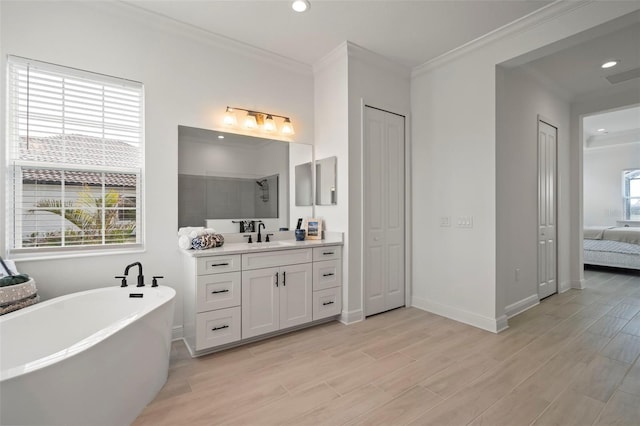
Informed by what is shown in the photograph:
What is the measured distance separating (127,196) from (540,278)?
190 inches

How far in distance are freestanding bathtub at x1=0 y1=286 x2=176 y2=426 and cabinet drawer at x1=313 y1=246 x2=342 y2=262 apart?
140 centimetres

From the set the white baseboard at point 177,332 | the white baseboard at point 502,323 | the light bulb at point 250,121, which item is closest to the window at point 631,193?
the white baseboard at point 502,323

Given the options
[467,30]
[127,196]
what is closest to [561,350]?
[467,30]

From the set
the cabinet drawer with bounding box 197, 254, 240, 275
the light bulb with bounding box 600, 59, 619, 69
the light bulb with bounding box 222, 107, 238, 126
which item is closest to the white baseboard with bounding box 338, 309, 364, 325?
the cabinet drawer with bounding box 197, 254, 240, 275

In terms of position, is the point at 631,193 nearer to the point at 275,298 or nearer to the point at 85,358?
the point at 275,298

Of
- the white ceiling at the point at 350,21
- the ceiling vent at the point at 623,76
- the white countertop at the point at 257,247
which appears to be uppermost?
the white ceiling at the point at 350,21

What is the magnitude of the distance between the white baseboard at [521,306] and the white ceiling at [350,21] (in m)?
2.89

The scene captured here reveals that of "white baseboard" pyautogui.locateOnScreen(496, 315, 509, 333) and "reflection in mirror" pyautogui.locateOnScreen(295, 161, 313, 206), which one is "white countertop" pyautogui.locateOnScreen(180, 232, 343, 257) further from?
"white baseboard" pyautogui.locateOnScreen(496, 315, 509, 333)

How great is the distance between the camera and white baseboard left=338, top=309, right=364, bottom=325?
125 inches

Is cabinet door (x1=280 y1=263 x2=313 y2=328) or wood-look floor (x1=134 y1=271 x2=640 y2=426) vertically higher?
cabinet door (x1=280 y1=263 x2=313 y2=328)

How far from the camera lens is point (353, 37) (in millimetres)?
3010

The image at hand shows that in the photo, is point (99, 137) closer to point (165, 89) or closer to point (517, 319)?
point (165, 89)

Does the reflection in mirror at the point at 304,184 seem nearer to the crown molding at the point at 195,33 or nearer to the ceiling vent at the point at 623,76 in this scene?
the crown molding at the point at 195,33

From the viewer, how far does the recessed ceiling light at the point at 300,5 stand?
247 centimetres
